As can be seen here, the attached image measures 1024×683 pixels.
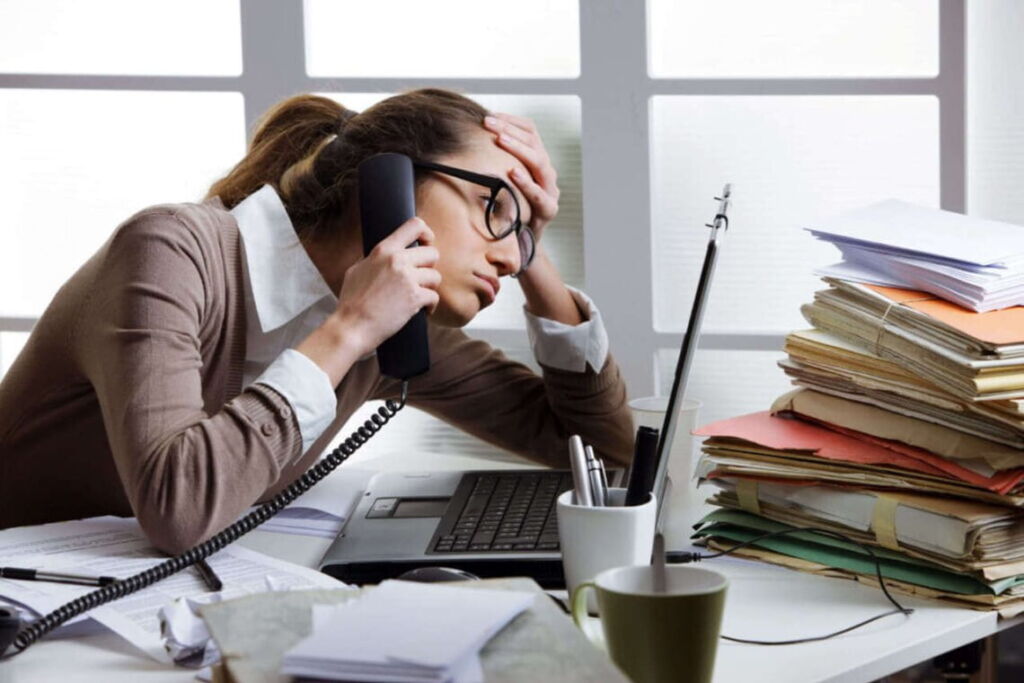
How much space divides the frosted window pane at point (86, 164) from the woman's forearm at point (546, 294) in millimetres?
757

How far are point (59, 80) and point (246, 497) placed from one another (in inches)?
51.4

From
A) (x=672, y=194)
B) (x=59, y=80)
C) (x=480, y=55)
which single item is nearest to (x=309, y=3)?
(x=480, y=55)

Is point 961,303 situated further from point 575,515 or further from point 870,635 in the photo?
point 575,515

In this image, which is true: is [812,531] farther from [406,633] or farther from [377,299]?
[406,633]

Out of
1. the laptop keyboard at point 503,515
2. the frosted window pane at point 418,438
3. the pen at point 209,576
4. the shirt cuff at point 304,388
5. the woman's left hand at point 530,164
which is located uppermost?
the woman's left hand at point 530,164

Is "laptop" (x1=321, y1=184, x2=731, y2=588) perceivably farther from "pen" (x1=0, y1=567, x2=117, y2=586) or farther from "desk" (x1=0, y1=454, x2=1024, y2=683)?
"pen" (x1=0, y1=567, x2=117, y2=586)

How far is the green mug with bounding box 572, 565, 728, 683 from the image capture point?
0.96 m

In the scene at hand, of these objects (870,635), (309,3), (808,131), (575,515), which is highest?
(309,3)

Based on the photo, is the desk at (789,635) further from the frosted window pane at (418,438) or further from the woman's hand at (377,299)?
the frosted window pane at (418,438)

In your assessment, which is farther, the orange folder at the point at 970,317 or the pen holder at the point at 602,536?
the orange folder at the point at 970,317

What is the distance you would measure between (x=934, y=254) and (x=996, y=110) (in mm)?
778

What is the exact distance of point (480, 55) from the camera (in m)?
2.31

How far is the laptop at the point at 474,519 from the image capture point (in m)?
1.30

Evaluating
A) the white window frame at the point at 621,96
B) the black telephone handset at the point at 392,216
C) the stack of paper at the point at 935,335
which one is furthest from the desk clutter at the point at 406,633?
the white window frame at the point at 621,96
